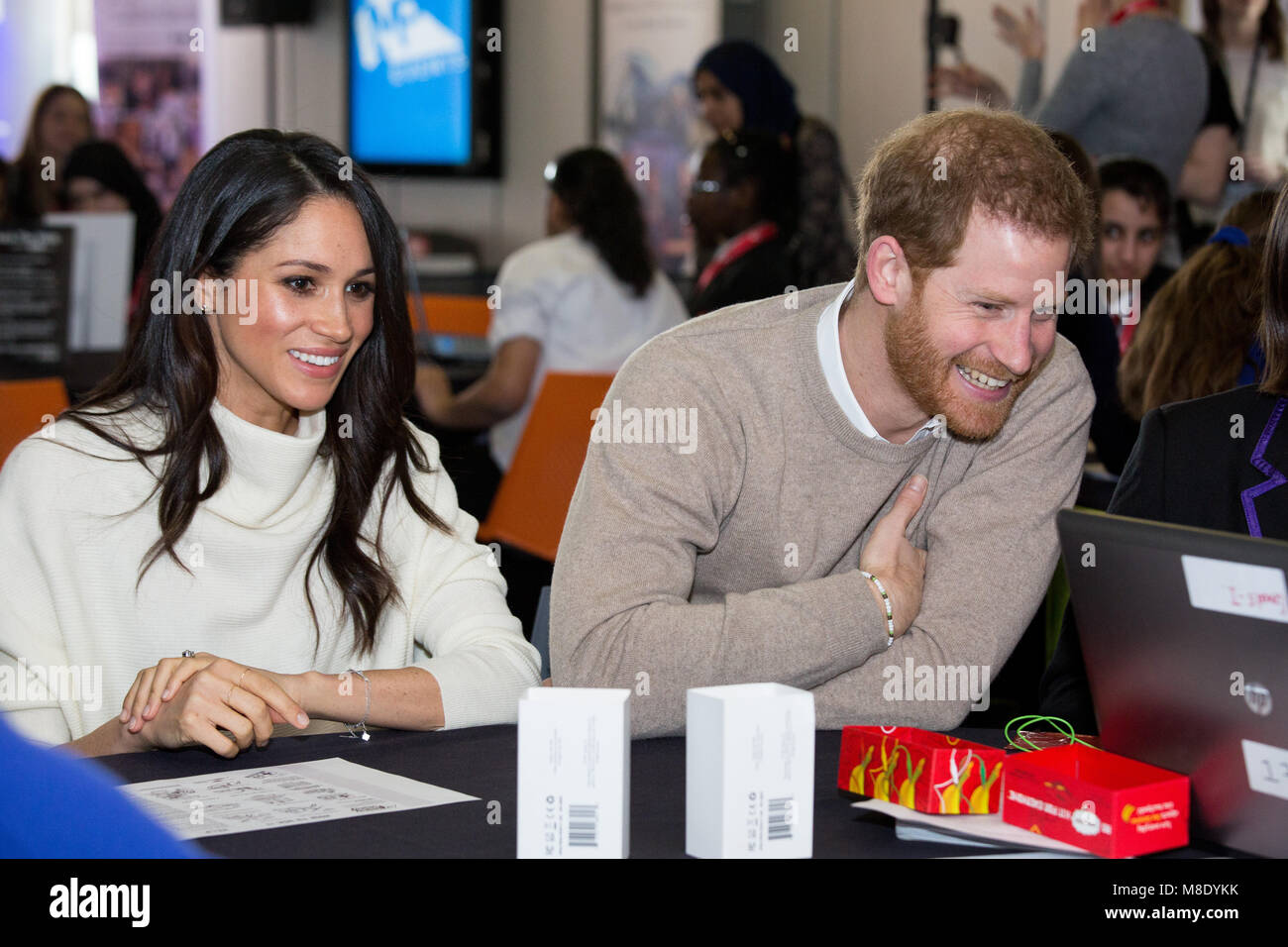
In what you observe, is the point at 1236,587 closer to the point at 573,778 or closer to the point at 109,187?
the point at 573,778

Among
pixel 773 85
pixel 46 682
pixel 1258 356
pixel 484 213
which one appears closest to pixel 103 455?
pixel 46 682

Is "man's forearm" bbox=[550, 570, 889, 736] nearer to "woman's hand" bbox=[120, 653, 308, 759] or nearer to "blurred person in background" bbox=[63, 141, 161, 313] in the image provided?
"woman's hand" bbox=[120, 653, 308, 759]

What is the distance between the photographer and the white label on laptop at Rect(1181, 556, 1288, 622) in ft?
3.62

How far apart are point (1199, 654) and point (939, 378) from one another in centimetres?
68

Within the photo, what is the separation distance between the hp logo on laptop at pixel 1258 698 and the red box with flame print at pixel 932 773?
0.74 ft

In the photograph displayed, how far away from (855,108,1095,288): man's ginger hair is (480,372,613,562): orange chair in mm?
1783

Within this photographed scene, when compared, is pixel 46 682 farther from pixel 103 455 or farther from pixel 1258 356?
pixel 1258 356

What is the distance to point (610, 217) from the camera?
463cm

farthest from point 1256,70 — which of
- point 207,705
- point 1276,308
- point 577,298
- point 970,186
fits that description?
point 207,705

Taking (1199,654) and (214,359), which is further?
(214,359)

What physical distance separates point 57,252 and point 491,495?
1504 millimetres

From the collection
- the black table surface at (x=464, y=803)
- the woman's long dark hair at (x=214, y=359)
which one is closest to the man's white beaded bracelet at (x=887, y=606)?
the black table surface at (x=464, y=803)

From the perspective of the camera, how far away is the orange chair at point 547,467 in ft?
11.9
